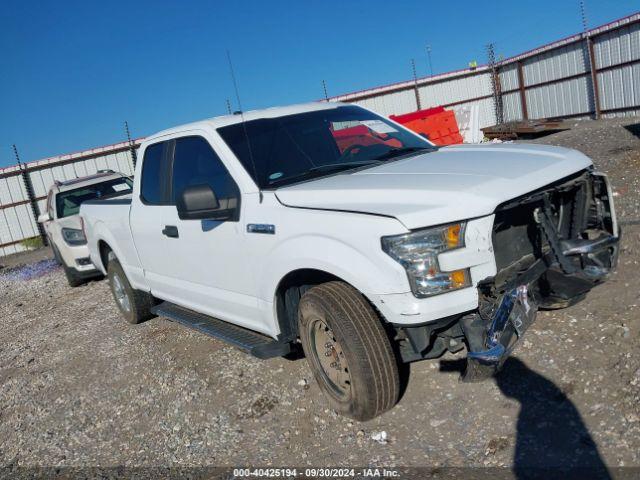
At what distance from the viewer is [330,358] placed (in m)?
3.66

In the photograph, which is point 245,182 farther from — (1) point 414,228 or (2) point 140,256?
(2) point 140,256

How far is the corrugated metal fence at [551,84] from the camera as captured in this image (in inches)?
755

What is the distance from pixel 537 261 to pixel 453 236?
2.08ft

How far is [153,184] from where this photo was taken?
521 cm

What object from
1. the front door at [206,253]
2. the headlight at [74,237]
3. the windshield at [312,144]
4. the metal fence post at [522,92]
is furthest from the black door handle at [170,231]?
the metal fence post at [522,92]

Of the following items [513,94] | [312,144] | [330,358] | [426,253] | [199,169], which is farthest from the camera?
[513,94]

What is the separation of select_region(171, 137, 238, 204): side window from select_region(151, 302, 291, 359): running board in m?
Result: 1.03

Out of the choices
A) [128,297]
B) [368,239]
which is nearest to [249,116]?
[368,239]

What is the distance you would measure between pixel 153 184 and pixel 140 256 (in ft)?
2.57

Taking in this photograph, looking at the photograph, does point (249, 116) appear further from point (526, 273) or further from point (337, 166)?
point (526, 273)

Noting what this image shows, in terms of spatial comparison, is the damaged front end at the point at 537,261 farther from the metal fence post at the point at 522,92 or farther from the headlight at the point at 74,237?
the metal fence post at the point at 522,92

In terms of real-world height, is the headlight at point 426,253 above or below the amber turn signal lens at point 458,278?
above

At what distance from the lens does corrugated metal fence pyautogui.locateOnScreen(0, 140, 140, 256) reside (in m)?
21.8

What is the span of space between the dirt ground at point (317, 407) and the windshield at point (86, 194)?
4800 mm
